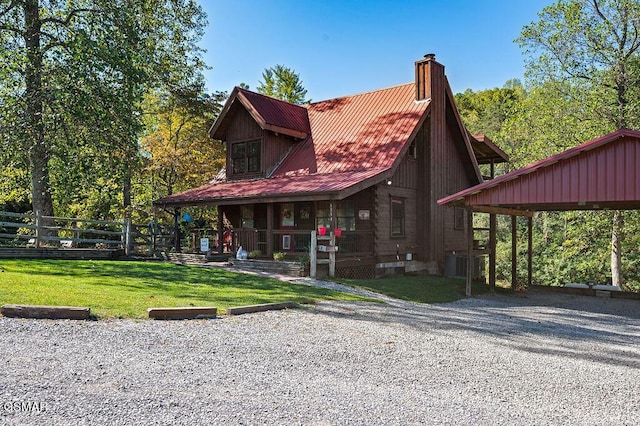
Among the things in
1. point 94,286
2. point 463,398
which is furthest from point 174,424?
point 94,286

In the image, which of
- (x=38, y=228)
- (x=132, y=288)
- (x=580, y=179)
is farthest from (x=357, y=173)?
(x=38, y=228)

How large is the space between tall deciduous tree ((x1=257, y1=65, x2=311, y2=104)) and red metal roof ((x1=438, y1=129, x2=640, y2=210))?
3197 centimetres

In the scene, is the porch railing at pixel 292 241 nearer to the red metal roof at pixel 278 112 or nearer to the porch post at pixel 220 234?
the porch post at pixel 220 234

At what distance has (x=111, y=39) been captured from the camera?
53.1 feet

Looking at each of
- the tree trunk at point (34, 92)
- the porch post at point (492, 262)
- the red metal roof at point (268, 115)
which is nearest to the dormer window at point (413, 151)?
the porch post at point (492, 262)

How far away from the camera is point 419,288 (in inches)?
591

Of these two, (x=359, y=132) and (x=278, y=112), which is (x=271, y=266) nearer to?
(x=359, y=132)

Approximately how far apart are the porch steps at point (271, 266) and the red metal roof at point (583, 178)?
5.63 m

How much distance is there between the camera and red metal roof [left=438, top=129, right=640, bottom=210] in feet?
37.9

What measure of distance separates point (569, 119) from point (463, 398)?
20051mm

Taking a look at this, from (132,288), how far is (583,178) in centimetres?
1078

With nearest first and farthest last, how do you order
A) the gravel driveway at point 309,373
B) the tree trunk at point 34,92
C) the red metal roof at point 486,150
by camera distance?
the gravel driveway at point 309,373 < the tree trunk at point 34,92 < the red metal roof at point 486,150

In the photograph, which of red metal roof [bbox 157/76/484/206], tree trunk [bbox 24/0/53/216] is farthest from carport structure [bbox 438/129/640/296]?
tree trunk [bbox 24/0/53/216]

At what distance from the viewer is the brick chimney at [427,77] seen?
18909mm
